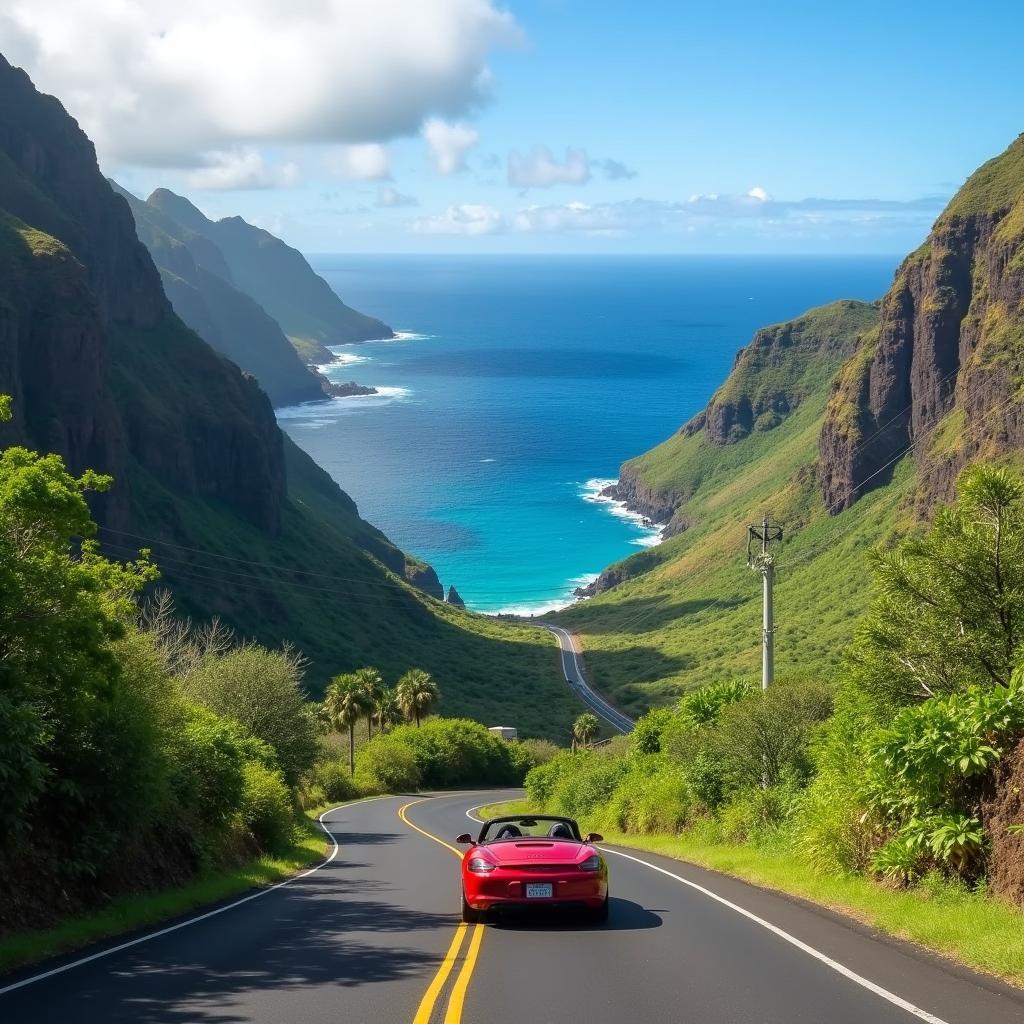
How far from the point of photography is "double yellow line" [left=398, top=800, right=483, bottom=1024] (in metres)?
9.79

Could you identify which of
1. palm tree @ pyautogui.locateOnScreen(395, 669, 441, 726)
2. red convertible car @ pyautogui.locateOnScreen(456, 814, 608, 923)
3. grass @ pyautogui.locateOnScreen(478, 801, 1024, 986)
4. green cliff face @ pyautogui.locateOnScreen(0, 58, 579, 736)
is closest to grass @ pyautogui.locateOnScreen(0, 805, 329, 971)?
red convertible car @ pyautogui.locateOnScreen(456, 814, 608, 923)

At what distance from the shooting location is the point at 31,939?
1356cm

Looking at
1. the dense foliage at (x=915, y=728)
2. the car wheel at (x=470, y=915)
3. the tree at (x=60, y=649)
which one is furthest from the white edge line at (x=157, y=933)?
the dense foliage at (x=915, y=728)

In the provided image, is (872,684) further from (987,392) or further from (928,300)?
(928,300)

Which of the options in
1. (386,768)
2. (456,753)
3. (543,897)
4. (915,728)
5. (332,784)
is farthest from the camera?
(456,753)

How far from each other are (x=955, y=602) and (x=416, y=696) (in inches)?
2649

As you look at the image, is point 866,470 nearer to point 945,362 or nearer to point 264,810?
point 945,362

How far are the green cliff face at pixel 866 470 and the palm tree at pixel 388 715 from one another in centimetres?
2561

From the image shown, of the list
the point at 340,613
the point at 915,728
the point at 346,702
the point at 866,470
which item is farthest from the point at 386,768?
the point at 866,470

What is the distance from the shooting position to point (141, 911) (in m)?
16.5

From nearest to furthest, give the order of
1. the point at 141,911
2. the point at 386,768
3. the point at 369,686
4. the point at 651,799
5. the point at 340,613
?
the point at 141,911
the point at 651,799
the point at 369,686
the point at 386,768
the point at 340,613

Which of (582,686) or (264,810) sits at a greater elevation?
(264,810)

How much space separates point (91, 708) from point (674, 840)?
18540 mm

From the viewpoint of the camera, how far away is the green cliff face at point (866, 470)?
4264 inches
